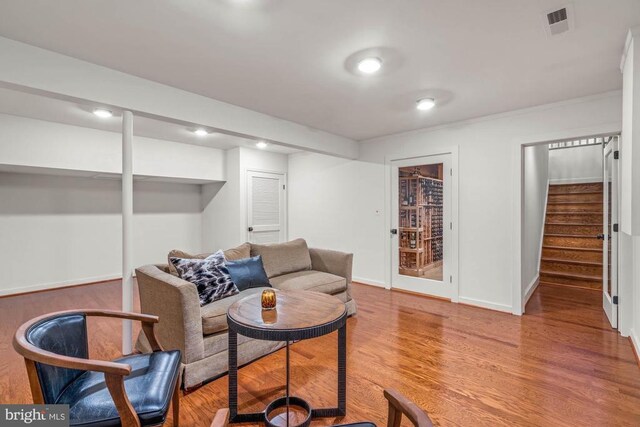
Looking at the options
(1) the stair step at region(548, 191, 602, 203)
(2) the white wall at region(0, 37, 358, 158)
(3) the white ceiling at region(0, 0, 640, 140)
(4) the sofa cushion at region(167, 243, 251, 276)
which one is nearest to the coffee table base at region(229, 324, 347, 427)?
(4) the sofa cushion at region(167, 243, 251, 276)

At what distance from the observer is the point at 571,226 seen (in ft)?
18.1

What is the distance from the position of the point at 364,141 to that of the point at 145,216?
4.10 metres

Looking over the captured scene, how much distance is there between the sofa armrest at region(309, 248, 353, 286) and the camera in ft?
11.9

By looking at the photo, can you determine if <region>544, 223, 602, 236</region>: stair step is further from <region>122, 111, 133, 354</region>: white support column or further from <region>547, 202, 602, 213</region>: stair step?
<region>122, 111, 133, 354</region>: white support column

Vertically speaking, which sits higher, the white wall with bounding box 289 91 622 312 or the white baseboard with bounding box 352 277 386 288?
the white wall with bounding box 289 91 622 312

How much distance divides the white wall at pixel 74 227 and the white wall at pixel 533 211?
5.71 m

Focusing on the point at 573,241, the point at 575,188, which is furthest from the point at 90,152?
the point at 575,188

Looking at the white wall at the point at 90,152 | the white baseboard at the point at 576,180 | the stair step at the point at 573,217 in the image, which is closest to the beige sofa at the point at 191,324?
the white wall at the point at 90,152

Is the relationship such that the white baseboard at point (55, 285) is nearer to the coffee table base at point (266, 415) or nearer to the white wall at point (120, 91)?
the white wall at point (120, 91)

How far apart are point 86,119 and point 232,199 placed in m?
2.34

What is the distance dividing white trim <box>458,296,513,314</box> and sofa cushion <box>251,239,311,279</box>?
2052 millimetres

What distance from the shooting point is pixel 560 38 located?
6.81 feet

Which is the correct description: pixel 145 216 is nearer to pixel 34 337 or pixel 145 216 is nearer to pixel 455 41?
pixel 34 337

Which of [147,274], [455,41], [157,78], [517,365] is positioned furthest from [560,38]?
[147,274]
